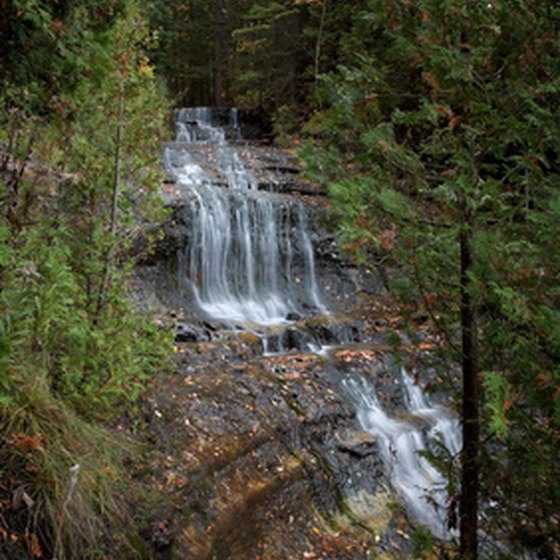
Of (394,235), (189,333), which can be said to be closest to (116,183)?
(394,235)

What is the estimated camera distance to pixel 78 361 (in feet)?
12.4

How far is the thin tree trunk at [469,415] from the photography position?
10.6 feet

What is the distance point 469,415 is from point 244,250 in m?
9.42

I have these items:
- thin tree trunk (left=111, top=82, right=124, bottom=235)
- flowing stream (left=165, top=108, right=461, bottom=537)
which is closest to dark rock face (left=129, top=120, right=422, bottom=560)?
flowing stream (left=165, top=108, right=461, bottom=537)

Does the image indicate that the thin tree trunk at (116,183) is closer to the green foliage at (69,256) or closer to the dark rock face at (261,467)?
the green foliage at (69,256)

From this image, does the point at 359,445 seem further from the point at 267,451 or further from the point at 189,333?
the point at 189,333

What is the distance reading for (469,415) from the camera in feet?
10.9

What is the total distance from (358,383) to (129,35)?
18.2 ft

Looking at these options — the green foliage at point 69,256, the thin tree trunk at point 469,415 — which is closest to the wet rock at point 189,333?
the green foliage at point 69,256

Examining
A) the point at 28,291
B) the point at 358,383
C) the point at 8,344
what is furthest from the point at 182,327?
the point at 8,344

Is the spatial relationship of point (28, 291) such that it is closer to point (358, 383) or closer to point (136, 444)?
point (136, 444)

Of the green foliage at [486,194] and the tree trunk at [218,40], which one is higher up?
the tree trunk at [218,40]

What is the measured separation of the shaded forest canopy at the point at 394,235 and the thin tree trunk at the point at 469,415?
2 cm

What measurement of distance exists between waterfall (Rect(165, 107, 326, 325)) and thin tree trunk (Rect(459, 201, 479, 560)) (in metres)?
7.22
